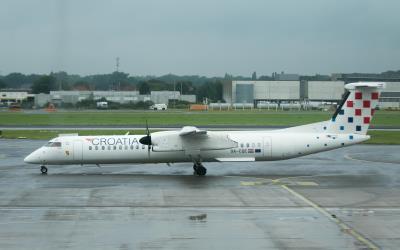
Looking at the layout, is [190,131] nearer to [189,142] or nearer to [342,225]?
[189,142]

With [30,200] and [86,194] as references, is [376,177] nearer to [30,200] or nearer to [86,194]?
[86,194]

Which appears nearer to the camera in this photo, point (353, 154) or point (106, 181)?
point (106, 181)

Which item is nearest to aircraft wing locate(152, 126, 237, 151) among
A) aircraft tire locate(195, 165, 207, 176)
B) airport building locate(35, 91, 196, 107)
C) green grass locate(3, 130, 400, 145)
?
aircraft tire locate(195, 165, 207, 176)

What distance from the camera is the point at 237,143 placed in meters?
29.9

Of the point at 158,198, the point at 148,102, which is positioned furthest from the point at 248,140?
the point at 148,102

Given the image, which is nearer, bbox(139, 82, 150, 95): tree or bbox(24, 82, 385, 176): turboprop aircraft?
bbox(24, 82, 385, 176): turboprop aircraft

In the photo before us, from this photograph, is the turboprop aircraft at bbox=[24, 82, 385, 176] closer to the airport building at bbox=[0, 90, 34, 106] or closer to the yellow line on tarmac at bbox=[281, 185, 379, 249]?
the yellow line on tarmac at bbox=[281, 185, 379, 249]

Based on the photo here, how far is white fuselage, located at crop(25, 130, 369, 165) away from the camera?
29.7 metres

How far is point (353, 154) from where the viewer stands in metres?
40.0

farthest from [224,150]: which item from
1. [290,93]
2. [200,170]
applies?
[290,93]

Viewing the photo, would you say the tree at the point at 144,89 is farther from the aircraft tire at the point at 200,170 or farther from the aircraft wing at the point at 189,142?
the aircraft tire at the point at 200,170

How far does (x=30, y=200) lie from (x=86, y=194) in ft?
7.90

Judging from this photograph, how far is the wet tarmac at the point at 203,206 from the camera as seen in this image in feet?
51.4

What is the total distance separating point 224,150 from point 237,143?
772 mm
